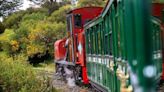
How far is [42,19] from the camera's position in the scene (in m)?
37.8

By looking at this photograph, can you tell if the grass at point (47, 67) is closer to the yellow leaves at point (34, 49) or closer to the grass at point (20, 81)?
the yellow leaves at point (34, 49)

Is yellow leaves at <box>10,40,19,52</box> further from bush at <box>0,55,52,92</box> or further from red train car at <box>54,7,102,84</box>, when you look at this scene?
bush at <box>0,55,52,92</box>

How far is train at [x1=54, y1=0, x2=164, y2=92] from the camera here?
81 centimetres

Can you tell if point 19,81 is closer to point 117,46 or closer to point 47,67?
point 117,46

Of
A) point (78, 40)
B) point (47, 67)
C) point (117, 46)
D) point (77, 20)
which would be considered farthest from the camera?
point (47, 67)

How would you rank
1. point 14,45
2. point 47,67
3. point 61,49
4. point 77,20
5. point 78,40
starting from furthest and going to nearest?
point 14,45 < point 47,67 < point 61,49 < point 77,20 < point 78,40

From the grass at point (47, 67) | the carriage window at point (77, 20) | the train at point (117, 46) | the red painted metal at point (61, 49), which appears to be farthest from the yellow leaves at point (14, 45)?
the carriage window at point (77, 20)

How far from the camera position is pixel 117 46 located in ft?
18.6

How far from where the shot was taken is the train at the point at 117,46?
81 cm

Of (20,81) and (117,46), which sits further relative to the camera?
(20,81)

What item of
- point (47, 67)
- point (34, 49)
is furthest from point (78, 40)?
point (34, 49)

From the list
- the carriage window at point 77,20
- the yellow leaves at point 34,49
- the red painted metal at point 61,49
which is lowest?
the yellow leaves at point 34,49

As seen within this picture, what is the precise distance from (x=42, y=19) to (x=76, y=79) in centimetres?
2404

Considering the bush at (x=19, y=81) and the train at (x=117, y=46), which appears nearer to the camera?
the train at (x=117, y=46)
